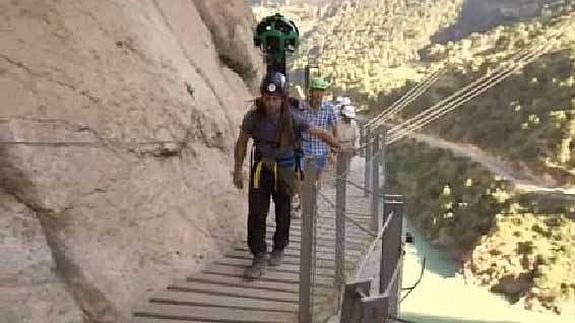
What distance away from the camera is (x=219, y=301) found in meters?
4.73

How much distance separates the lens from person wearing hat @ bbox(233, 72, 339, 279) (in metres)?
4.85

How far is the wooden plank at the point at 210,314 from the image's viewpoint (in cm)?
441

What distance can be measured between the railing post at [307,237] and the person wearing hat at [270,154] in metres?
0.79

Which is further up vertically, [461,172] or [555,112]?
[555,112]

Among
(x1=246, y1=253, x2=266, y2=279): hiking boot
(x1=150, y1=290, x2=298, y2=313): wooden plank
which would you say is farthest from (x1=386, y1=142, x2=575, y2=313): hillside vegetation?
(x1=150, y1=290, x2=298, y2=313): wooden plank

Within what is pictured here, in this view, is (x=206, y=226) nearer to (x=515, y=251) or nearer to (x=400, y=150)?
(x=515, y=251)

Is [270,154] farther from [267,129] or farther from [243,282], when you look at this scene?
[243,282]

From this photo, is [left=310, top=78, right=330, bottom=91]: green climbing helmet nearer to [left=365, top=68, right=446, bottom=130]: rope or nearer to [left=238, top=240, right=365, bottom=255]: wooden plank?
[left=238, top=240, right=365, bottom=255]: wooden plank

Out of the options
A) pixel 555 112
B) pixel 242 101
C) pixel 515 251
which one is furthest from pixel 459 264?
pixel 242 101

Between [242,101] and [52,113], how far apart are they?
3.84 metres

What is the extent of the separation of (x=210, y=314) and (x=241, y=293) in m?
0.42

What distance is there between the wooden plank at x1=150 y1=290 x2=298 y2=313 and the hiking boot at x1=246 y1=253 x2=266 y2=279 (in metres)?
0.38

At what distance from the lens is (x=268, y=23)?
6.94 m

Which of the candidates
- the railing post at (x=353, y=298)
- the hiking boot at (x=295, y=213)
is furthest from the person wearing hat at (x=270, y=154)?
the railing post at (x=353, y=298)
